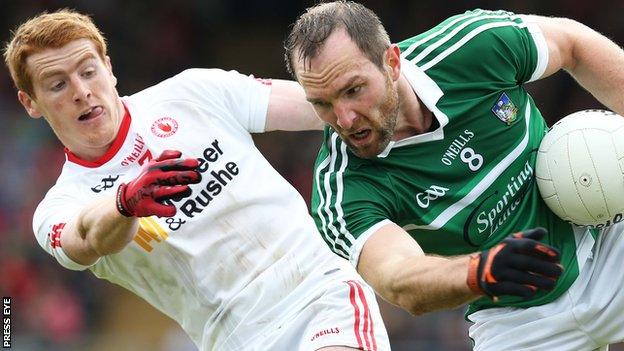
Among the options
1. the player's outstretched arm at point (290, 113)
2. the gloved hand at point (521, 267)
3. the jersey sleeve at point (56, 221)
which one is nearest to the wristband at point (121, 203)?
the jersey sleeve at point (56, 221)

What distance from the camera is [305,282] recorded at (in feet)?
16.6

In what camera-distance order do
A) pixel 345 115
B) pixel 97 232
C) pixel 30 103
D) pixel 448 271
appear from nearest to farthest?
pixel 448 271
pixel 345 115
pixel 97 232
pixel 30 103

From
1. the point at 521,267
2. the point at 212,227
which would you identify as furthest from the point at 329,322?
the point at 521,267

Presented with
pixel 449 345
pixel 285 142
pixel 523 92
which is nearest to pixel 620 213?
pixel 523 92

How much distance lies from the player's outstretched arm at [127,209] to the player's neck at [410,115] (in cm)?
84

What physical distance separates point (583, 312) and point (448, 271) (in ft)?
4.43

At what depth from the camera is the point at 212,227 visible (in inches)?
200

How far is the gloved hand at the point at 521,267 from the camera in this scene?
332 centimetres

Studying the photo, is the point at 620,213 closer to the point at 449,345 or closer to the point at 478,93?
the point at 478,93

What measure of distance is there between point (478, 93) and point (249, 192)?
3.93 feet

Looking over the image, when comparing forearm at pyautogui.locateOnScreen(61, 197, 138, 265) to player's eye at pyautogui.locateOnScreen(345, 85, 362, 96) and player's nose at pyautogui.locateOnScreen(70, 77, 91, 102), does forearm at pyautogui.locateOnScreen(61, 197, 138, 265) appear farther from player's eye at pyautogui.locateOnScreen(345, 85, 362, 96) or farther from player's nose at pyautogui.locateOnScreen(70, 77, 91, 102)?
player's eye at pyautogui.locateOnScreen(345, 85, 362, 96)

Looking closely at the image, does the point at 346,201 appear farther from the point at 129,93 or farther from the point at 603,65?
the point at 129,93

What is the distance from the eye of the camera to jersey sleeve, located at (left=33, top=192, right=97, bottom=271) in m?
4.97

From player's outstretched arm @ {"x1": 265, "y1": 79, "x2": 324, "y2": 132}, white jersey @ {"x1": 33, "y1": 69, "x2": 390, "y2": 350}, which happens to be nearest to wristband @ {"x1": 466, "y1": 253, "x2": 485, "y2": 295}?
white jersey @ {"x1": 33, "y1": 69, "x2": 390, "y2": 350}
